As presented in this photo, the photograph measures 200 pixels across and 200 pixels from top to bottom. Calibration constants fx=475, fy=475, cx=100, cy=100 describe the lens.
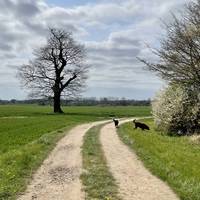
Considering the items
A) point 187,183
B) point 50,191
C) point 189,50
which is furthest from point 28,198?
point 189,50

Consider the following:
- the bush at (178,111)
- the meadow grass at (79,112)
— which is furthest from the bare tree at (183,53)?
the meadow grass at (79,112)

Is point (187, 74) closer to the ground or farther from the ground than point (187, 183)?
farther from the ground

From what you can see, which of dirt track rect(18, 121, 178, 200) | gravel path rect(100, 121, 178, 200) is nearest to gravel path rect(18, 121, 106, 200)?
dirt track rect(18, 121, 178, 200)

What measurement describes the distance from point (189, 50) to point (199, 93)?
5.26 metres

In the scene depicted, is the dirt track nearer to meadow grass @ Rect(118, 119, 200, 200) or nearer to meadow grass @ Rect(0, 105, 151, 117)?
meadow grass @ Rect(118, 119, 200, 200)

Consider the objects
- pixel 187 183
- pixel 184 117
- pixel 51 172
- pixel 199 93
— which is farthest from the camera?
pixel 184 117

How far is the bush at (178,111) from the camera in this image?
1259 inches

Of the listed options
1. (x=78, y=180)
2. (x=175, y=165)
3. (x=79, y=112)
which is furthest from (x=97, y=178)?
(x=79, y=112)

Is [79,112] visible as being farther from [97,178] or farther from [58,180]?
[58,180]

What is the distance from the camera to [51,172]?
14.6 metres

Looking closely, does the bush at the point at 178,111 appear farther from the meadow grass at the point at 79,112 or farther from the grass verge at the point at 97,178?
the meadow grass at the point at 79,112

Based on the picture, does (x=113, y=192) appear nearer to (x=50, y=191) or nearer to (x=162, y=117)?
(x=50, y=191)

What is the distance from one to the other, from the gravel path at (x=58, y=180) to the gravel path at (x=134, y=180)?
1126mm

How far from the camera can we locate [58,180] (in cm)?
1316
